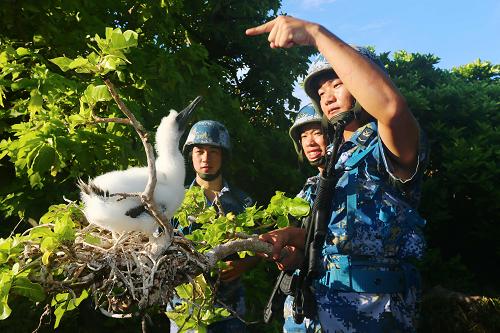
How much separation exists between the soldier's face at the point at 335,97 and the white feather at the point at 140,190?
3.40ft

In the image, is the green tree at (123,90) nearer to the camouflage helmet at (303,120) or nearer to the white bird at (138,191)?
the white bird at (138,191)

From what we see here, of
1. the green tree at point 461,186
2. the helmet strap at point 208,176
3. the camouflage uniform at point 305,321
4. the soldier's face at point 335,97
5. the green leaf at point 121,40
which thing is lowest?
the camouflage uniform at point 305,321

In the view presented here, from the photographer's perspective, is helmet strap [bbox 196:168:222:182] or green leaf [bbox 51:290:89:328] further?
helmet strap [bbox 196:168:222:182]

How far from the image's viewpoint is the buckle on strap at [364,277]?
104 inches

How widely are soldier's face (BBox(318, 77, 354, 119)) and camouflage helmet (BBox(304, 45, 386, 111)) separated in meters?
0.10

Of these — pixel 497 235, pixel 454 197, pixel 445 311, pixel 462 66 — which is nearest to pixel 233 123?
pixel 445 311

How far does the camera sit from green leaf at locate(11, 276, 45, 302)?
6.27ft

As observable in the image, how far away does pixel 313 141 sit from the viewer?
4.38m

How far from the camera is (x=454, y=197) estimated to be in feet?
39.2

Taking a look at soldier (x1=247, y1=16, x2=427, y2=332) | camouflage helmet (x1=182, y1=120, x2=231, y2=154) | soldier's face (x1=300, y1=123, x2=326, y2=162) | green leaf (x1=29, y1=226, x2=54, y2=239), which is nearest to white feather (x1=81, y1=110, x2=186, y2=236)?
green leaf (x1=29, y1=226, x2=54, y2=239)

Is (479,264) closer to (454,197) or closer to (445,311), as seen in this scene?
(454,197)

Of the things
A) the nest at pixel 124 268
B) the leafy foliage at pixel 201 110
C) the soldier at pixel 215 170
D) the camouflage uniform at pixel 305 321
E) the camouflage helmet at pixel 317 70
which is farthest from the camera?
the soldier at pixel 215 170

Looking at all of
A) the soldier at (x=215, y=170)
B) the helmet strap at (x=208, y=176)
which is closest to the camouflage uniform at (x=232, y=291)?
the soldier at (x=215, y=170)

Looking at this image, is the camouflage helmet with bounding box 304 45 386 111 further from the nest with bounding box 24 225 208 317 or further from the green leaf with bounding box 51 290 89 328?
the green leaf with bounding box 51 290 89 328
